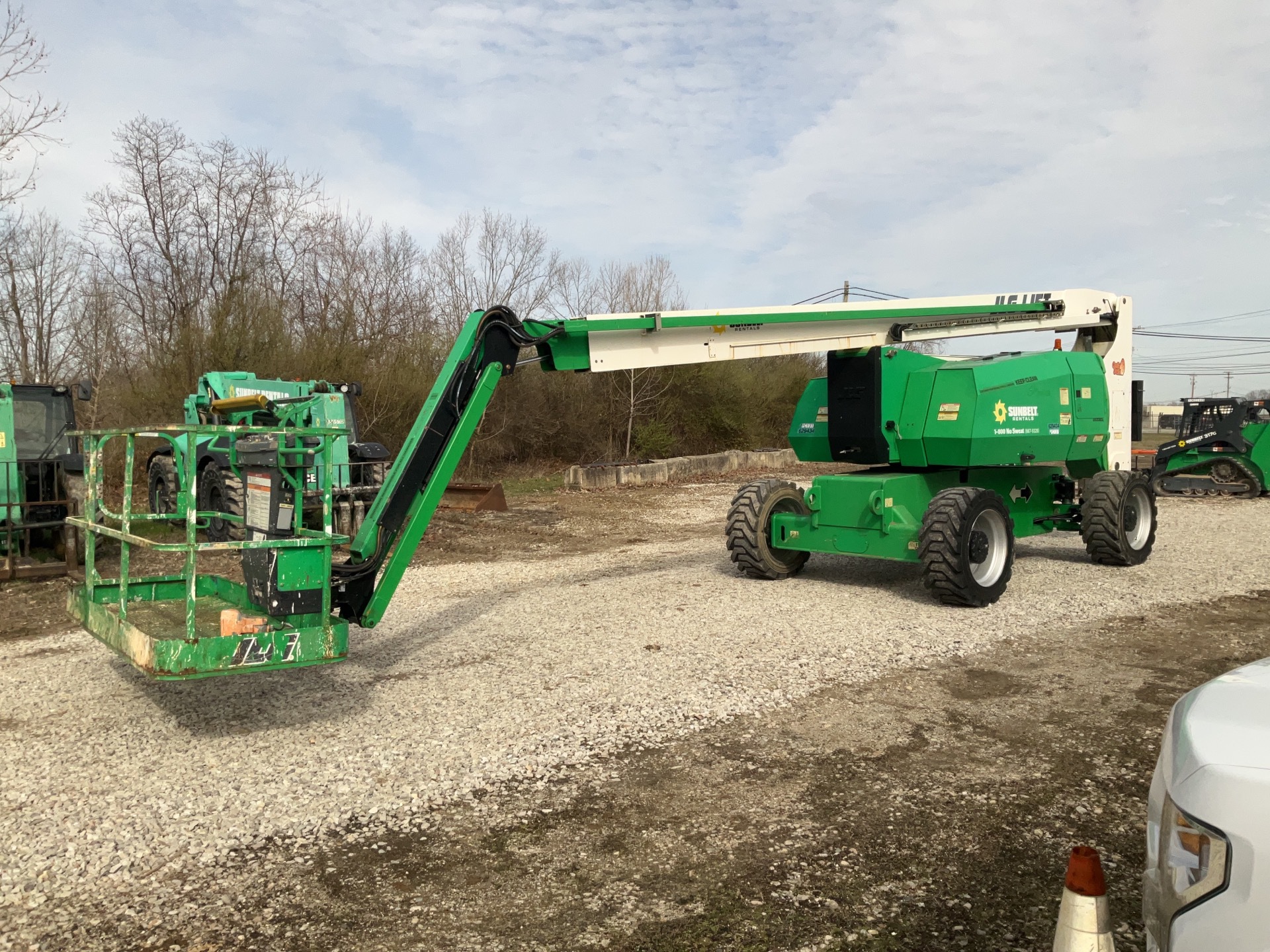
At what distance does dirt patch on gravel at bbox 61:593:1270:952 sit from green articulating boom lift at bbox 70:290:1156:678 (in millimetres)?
1435

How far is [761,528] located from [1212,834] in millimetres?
7511

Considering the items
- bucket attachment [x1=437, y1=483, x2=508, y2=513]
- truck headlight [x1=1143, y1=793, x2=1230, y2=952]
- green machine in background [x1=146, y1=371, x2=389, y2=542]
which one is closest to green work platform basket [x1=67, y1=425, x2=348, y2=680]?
truck headlight [x1=1143, y1=793, x2=1230, y2=952]

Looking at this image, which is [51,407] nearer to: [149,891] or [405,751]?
[405,751]

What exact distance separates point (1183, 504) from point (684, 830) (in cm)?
1718

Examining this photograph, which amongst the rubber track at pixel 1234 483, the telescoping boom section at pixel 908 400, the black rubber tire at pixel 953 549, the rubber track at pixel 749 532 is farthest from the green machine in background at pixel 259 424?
the rubber track at pixel 1234 483

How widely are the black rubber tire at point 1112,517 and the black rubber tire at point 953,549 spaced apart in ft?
7.92

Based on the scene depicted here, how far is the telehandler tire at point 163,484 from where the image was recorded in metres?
13.6

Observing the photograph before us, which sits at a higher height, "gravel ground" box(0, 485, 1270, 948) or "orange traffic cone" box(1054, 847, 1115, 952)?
"orange traffic cone" box(1054, 847, 1115, 952)

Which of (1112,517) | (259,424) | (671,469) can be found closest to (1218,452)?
(1112,517)

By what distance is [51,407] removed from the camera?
11.8m

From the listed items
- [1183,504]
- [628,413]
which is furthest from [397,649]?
[628,413]

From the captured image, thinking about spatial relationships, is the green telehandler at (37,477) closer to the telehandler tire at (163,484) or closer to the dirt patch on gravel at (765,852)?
the telehandler tire at (163,484)

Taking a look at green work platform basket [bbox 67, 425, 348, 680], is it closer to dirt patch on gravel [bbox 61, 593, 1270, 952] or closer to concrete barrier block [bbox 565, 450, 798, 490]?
dirt patch on gravel [bbox 61, 593, 1270, 952]

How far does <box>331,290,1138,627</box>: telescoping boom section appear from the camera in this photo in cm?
726
